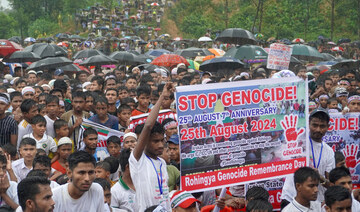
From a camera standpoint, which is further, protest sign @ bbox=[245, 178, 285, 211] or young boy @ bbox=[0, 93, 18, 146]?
young boy @ bbox=[0, 93, 18, 146]

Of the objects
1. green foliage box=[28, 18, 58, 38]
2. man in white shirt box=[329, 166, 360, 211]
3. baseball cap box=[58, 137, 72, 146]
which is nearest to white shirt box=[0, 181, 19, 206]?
baseball cap box=[58, 137, 72, 146]

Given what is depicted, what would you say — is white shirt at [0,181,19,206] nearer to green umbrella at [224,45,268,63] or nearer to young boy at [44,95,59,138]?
young boy at [44,95,59,138]

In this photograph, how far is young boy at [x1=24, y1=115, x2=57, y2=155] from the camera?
7.99 m

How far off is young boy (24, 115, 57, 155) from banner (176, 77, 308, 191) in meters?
3.14

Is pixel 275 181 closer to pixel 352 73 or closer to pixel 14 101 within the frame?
pixel 14 101

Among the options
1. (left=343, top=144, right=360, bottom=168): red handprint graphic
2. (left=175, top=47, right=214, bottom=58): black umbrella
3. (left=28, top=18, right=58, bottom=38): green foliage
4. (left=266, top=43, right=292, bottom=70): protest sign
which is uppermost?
(left=266, top=43, right=292, bottom=70): protest sign

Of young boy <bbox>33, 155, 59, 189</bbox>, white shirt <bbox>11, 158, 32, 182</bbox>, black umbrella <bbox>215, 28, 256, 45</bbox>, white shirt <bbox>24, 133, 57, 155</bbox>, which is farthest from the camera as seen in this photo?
black umbrella <bbox>215, 28, 256, 45</bbox>

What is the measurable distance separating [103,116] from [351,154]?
145 inches

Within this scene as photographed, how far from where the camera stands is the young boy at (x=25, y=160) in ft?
23.4

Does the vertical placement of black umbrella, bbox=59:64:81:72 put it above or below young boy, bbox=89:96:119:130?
below

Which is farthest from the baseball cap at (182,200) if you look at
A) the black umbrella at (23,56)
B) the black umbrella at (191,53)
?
the black umbrella at (191,53)

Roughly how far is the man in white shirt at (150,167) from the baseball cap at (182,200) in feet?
0.36

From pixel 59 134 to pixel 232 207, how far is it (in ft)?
10.5

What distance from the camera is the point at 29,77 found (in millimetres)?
14188
